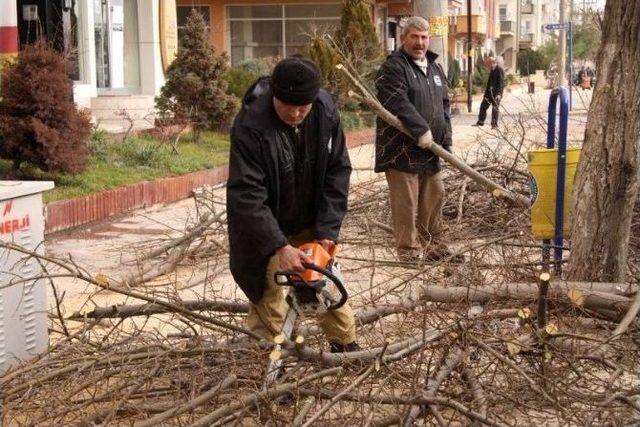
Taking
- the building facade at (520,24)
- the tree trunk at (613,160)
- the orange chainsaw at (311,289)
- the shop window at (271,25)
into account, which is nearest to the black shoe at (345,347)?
the orange chainsaw at (311,289)

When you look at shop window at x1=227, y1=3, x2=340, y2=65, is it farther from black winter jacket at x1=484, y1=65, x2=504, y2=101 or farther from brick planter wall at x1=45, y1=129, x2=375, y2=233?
brick planter wall at x1=45, y1=129, x2=375, y2=233

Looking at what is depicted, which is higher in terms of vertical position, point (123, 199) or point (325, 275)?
point (325, 275)

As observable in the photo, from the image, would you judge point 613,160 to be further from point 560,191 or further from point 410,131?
point 410,131

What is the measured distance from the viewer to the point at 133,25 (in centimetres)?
2159

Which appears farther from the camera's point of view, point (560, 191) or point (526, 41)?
point (526, 41)

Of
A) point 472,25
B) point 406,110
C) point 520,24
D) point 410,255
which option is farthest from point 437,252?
point 520,24

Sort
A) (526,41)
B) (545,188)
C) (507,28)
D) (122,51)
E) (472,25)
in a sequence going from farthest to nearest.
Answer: (526,41) < (507,28) < (472,25) < (122,51) < (545,188)

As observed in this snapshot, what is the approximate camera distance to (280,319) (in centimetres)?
507

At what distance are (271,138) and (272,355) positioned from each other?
3.06 ft

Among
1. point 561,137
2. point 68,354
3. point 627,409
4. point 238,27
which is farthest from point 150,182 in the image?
point 238,27

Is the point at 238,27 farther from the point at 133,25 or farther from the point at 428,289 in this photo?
the point at 428,289

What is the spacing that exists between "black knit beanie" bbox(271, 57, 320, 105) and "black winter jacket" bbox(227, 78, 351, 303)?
18 centimetres

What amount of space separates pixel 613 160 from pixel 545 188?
1026mm

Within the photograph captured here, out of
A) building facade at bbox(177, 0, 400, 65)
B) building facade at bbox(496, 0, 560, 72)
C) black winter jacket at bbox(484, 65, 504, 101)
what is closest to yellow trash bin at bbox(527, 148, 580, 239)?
black winter jacket at bbox(484, 65, 504, 101)
